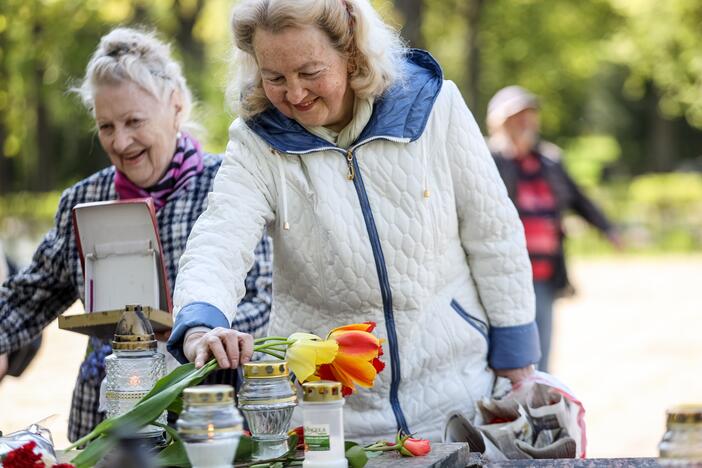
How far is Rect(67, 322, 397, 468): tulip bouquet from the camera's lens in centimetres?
238

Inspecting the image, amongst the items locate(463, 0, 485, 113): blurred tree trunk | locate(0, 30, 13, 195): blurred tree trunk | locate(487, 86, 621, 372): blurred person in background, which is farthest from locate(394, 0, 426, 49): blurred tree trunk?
locate(463, 0, 485, 113): blurred tree trunk

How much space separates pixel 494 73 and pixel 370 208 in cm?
3241

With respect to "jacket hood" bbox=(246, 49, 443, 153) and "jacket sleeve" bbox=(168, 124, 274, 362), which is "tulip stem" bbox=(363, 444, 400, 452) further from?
"jacket hood" bbox=(246, 49, 443, 153)

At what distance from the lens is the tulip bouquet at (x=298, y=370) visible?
238 centimetres

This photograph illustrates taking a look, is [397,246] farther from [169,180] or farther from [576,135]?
[576,135]

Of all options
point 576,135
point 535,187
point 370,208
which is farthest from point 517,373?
point 576,135

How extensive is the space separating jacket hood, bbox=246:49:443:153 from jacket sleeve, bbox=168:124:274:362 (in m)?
0.07

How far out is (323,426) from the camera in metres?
2.27

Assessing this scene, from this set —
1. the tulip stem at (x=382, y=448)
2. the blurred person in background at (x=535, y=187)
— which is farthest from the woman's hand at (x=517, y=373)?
the blurred person in background at (x=535, y=187)

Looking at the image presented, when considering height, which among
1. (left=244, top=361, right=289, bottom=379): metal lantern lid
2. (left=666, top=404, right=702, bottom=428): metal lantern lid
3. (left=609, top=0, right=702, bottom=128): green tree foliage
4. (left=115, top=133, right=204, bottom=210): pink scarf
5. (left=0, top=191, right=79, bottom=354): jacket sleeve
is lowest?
(left=666, top=404, right=702, bottom=428): metal lantern lid

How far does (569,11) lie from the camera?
3284 cm

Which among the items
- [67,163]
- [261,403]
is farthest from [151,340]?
[67,163]

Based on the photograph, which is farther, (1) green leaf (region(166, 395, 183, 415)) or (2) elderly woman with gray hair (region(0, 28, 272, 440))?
(2) elderly woman with gray hair (region(0, 28, 272, 440))

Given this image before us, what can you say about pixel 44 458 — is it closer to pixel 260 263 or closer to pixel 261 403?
pixel 261 403
